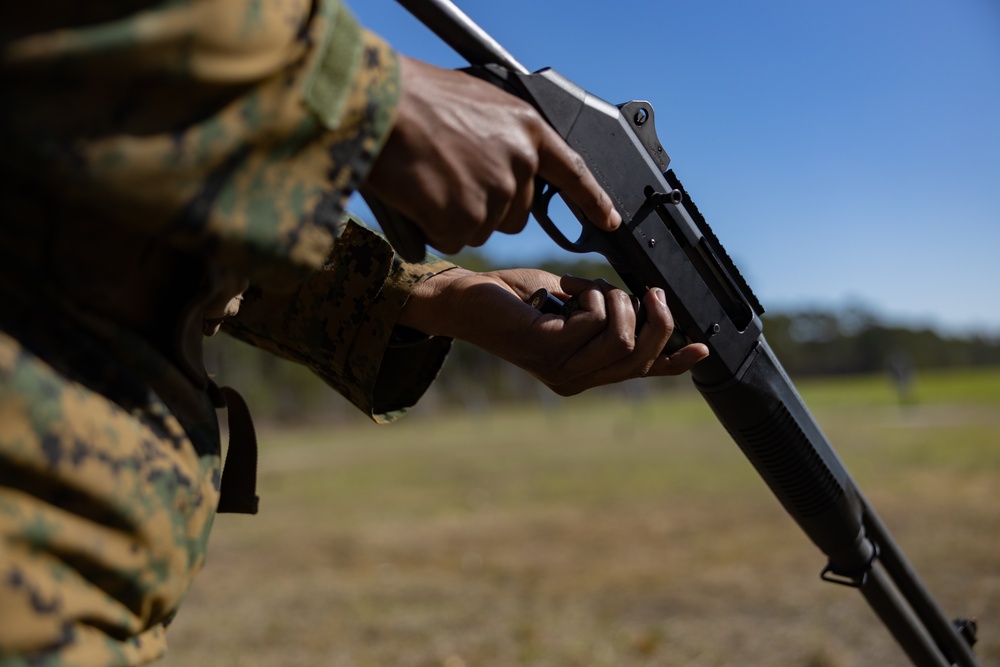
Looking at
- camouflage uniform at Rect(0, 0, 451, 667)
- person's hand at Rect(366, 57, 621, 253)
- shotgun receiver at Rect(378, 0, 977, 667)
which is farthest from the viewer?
shotgun receiver at Rect(378, 0, 977, 667)

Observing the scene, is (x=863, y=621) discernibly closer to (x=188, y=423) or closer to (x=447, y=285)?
(x=447, y=285)

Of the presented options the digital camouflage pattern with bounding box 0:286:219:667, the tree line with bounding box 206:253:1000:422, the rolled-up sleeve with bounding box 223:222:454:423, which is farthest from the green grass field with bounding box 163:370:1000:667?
the tree line with bounding box 206:253:1000:422

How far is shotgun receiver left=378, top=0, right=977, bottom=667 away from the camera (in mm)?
1432

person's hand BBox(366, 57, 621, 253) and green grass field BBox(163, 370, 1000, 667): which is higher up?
person's hand BBox(366, 57, 621, 253)

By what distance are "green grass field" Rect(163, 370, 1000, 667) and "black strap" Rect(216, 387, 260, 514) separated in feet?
10.3

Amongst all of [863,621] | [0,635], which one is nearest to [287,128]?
[0,635]

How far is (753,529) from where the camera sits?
7.77m

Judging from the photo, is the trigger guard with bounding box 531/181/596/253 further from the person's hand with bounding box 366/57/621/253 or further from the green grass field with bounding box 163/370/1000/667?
the green grass field with bounding box 163/370/1000/667

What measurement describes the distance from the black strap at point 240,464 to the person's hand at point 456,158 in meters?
0.55

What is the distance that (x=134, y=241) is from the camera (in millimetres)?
1024

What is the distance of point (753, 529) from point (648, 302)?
6793 millimetres

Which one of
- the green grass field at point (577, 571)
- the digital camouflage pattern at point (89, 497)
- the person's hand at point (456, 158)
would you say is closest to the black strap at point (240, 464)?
the digital camouflage pattern at point (89, 497)

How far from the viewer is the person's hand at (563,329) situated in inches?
58.6

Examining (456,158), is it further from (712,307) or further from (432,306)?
(712,307)
